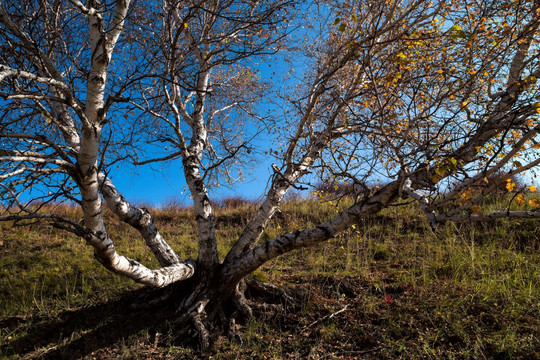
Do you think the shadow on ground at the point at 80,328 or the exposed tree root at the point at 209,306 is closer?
the shadow on ground at the point at 80,328

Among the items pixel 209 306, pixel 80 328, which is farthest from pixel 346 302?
pixel 80 328

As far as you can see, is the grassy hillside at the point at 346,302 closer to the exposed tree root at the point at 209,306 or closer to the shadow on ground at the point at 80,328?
the shadow on ground at the point at 80,328

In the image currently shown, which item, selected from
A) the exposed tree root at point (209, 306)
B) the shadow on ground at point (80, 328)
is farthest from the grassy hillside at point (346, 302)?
the exposed tree root at point (209, 306)

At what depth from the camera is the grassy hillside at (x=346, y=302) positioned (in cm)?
439

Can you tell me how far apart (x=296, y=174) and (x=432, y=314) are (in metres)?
2.96

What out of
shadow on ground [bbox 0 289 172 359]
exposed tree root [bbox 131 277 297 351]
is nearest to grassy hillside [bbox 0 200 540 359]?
shadow on ground [bbox 0 289 172 359]

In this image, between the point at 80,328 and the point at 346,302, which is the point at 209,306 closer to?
the point at 80,328

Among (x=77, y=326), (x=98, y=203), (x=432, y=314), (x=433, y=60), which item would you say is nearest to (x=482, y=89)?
(x=433, y=60)

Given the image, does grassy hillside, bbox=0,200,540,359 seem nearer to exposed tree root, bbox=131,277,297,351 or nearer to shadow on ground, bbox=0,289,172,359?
shadow on ground, bbox=0,289,172,359

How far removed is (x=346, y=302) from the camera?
5406mm

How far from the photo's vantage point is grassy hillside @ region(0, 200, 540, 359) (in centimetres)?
439

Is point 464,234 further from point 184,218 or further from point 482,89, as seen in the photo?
point 184,218

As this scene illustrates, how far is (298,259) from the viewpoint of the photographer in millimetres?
7652

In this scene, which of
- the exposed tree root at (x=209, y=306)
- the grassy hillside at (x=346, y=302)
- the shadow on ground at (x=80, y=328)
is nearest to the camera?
the grassy hillside at (x=346, y=302)
